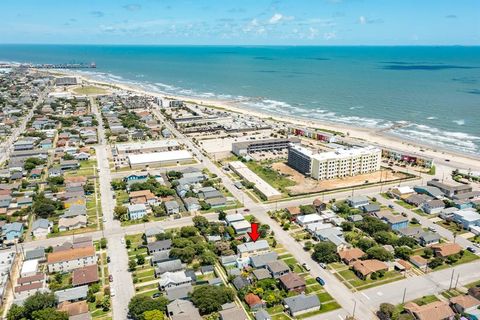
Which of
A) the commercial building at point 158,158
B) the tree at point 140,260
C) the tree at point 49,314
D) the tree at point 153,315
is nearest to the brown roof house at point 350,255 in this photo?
the tree at point 153,315

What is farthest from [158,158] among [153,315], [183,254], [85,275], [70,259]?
[153,315]

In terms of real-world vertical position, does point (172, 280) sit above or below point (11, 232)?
below

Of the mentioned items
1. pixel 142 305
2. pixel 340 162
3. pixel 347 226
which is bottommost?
pixel 347 226

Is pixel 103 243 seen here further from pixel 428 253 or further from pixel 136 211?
pixel 428 253

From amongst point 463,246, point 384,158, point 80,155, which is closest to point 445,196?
point 463,246

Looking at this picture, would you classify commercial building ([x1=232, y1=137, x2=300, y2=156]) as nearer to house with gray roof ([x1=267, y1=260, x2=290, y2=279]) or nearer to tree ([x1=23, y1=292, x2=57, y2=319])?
house with gray roof ([x1=267, y1=260, x2=290, y2=279])

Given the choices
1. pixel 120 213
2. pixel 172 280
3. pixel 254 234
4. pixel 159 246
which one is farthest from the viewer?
pixel 120 213

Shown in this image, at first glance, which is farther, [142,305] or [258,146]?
[258,146]
